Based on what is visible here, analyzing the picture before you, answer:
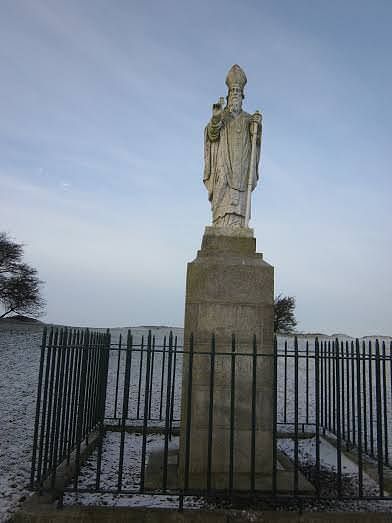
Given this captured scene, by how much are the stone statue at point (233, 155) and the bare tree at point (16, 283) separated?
32935mm

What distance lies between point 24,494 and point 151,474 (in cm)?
157

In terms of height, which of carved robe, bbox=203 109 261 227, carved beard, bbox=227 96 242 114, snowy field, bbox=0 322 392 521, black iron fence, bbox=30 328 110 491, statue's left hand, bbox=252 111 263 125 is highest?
carved beard, bbox=227 96 242 114

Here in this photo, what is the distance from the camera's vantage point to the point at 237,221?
6.57 metres

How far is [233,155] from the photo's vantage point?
664cm

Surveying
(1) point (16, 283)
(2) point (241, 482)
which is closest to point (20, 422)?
(2) point (241, 482)

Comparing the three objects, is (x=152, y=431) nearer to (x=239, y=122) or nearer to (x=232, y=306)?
(x=232, y=306)

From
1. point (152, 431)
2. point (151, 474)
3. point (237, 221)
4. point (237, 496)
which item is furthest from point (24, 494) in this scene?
point (237, 221)

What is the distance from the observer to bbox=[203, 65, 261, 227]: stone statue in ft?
21.6

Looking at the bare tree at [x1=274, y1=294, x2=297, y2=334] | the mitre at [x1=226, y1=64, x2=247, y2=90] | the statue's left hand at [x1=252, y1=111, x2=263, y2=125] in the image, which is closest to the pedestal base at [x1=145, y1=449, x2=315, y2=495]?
the statue's left hand at [x1=252, y1=111, x2=263, y2=125]

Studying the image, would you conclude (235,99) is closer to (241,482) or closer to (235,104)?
(235,104)

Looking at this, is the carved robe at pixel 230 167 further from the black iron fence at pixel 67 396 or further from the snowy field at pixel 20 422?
the snowy field at pixel 20 422

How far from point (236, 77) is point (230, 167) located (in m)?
1.44

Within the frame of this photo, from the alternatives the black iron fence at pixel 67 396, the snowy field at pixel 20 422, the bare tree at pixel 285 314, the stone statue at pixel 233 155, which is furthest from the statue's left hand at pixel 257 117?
the bare tree at pixel 285 314

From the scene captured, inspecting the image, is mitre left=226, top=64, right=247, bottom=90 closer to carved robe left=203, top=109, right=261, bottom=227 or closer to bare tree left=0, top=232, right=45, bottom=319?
carved robe left=203, top=109, right=261, bottom=227
